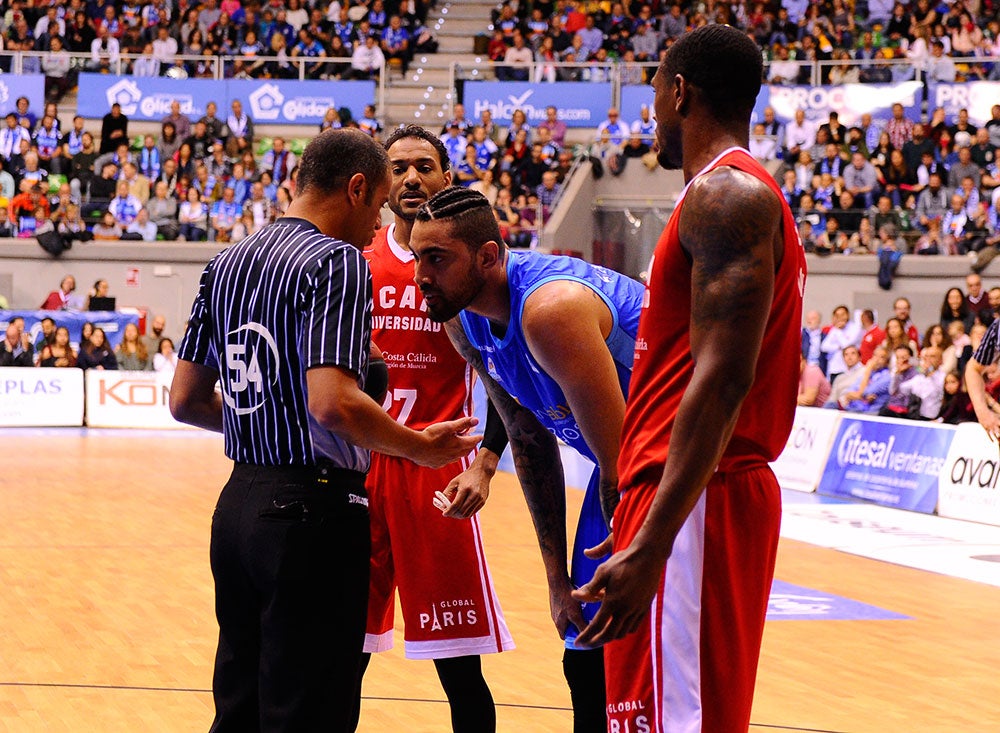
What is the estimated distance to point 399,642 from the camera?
785 centimetres

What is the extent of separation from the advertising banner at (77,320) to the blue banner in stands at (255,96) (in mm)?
6103

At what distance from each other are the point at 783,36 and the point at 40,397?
1451 centimetres

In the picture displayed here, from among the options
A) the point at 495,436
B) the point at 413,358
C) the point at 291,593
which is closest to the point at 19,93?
the point at 413,358

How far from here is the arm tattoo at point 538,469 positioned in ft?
13.4

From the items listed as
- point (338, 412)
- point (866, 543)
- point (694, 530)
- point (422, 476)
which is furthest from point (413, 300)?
point (866, 543)

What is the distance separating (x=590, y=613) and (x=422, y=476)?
3.51 ft

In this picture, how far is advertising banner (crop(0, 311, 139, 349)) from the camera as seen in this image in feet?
67.5

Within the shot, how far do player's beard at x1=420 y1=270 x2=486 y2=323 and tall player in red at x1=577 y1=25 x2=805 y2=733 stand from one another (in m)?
0.89

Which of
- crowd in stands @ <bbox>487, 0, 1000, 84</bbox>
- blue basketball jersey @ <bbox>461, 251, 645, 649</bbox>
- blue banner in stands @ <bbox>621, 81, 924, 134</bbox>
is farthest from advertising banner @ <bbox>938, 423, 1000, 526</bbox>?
crowd in stands @ <bbox>487, 0, 1000, 84</bbox>

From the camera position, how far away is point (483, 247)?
149 inches

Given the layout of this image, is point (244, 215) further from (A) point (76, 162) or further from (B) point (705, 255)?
(B) point (705, 255)

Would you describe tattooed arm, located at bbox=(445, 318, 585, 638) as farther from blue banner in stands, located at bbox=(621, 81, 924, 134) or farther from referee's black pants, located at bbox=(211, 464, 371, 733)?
blue banner in stands, located at bbox=(621, 81, 924, 134)

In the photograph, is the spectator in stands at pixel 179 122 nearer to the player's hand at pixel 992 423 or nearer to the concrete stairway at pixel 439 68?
the concrete stairway at pixel 439 68

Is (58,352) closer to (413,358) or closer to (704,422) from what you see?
(413,358)
